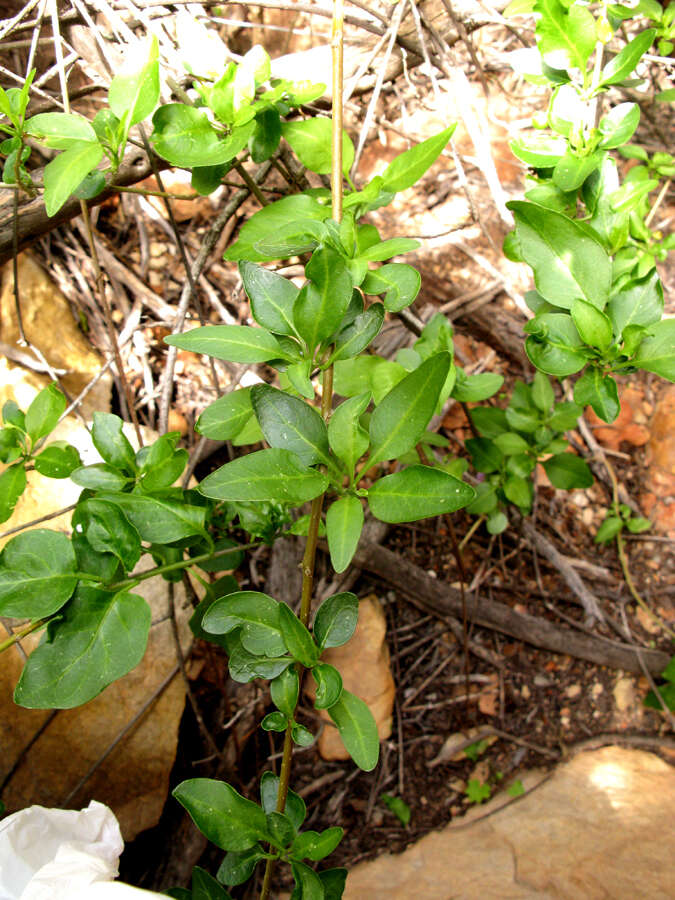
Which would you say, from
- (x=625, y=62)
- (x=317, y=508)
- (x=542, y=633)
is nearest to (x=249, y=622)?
(x=317, y=508)

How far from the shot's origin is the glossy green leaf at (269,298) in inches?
37.2

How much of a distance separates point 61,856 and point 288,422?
78 cm

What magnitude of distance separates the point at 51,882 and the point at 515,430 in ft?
4.44

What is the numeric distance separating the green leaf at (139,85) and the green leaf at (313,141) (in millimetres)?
277

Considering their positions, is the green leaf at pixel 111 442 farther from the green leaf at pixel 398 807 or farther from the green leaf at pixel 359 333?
the green leaf at pixel 398 807

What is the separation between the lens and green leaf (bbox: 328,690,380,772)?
3.10 ft

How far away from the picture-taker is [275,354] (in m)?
0.97

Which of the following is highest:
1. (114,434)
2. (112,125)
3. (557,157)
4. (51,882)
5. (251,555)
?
(112,125)

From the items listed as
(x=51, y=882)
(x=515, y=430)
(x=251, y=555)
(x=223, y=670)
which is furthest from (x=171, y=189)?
(x=51, y=882)

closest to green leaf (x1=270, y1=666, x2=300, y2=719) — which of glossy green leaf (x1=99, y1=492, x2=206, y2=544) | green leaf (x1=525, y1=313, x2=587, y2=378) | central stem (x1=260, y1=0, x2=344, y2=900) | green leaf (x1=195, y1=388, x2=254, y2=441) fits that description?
central stem (x1=260, y1=0, x2=344, y2=900)

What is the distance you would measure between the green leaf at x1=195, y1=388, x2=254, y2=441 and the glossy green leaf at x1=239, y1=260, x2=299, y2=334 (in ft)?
0.64

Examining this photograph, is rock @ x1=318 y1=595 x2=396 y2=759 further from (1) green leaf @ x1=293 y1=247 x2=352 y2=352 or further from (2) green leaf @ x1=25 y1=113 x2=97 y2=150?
(2) green leaf @ x1=25 y1=113 x2=97 y2=150

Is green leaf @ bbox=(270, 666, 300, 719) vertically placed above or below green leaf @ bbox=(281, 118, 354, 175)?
below

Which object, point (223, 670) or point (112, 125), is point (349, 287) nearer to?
point (112, 125)
